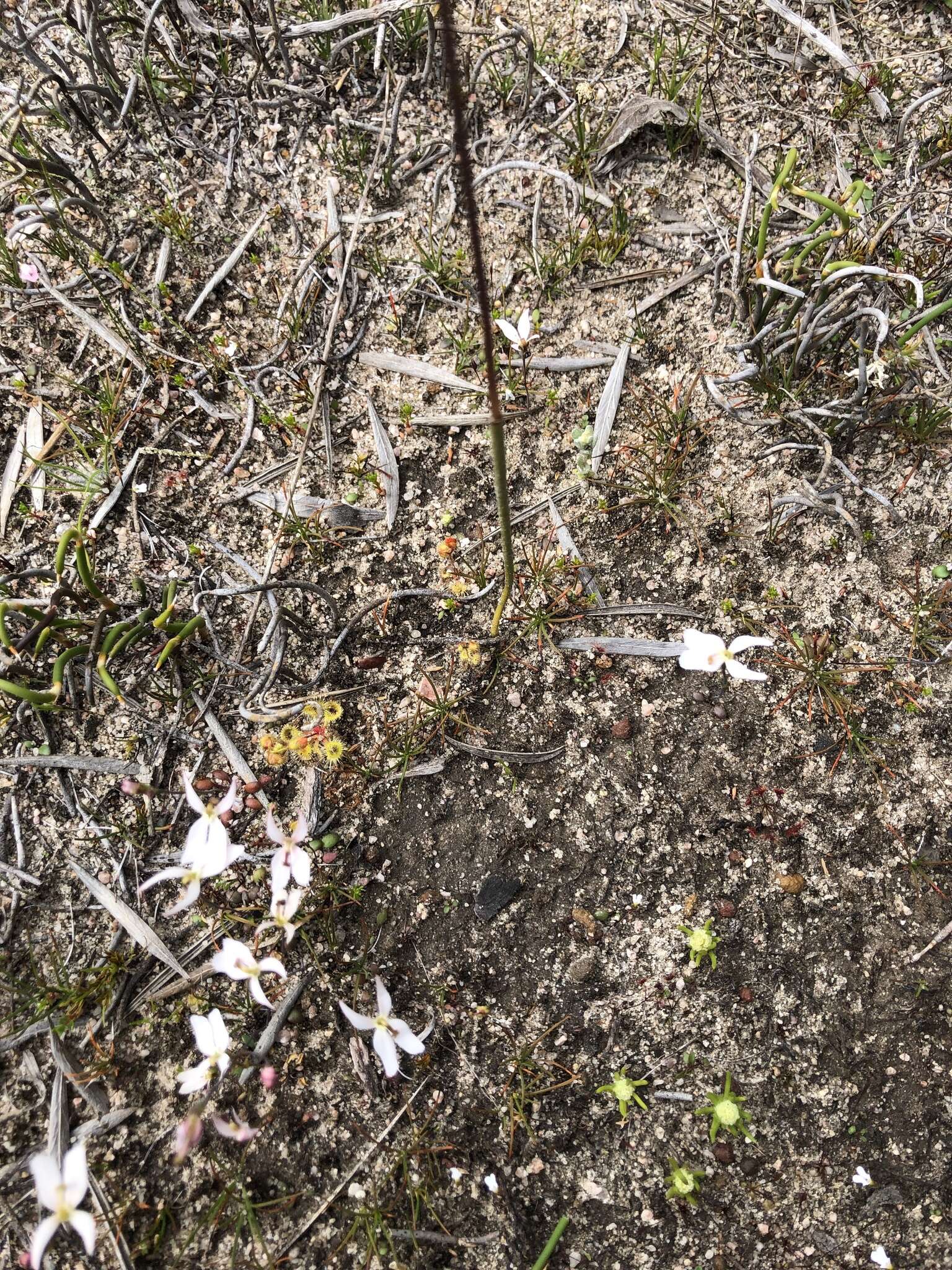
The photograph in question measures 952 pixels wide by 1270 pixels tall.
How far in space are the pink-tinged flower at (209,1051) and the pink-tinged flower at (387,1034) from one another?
30 centimetres

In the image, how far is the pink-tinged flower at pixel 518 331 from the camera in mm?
2436

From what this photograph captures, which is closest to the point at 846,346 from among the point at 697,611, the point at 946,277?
the point at 946,277

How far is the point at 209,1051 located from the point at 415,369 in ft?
6.59

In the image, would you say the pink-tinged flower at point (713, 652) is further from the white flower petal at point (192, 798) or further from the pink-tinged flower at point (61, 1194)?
the pink-tinged flower at point (61, 1194)

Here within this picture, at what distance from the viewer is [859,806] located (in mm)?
2139

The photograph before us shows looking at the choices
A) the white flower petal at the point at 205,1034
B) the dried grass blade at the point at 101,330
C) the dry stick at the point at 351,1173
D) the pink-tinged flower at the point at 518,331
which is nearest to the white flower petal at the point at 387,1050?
the dry stick at the point at 351,1173

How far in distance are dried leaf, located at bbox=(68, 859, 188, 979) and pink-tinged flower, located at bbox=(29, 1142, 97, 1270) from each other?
0.43 meters

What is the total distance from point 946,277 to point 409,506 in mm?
1837

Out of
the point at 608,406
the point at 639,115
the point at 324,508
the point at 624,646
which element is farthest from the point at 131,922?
the point at 639,115

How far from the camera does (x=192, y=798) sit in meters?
2.00

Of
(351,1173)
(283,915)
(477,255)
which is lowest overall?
(351,1173)

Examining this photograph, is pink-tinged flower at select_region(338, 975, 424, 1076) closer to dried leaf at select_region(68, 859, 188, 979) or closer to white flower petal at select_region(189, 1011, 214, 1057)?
white flower petal at select_region(189, 1011, 214, 1057)

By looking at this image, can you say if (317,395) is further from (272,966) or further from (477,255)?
(272,966)

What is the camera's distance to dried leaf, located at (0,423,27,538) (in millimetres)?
2441
